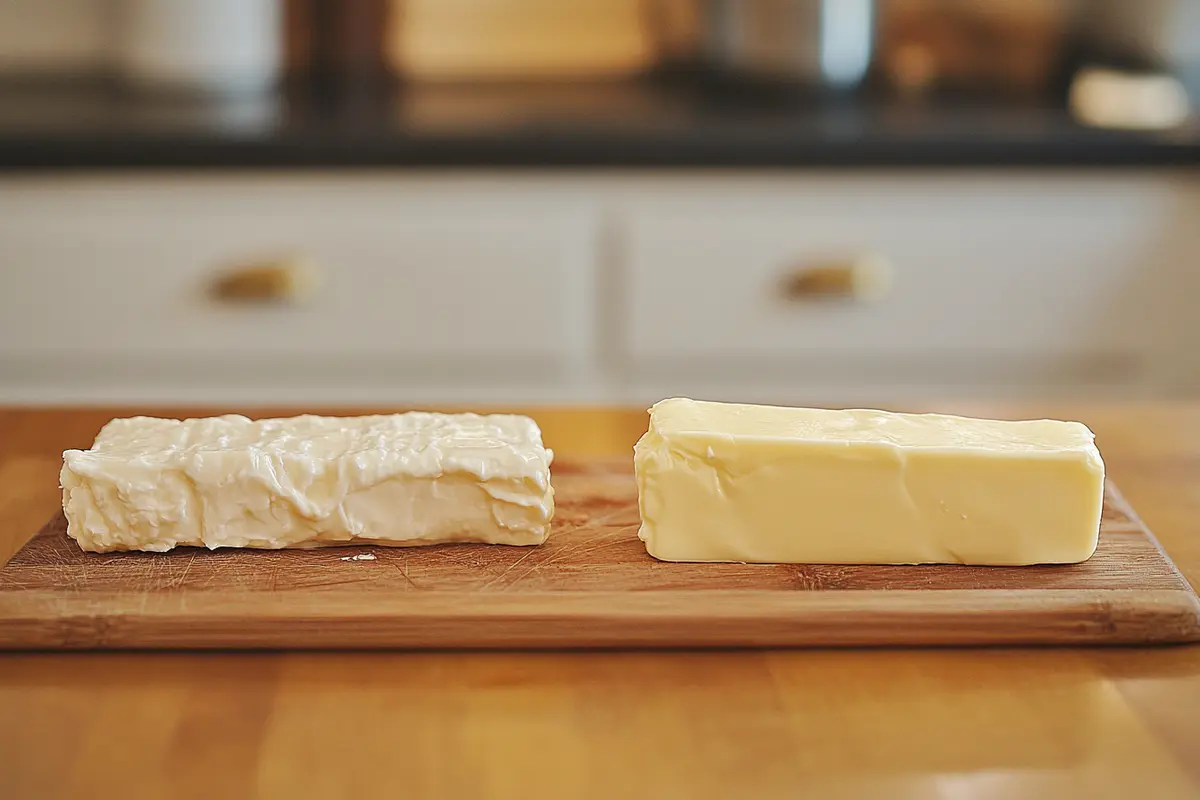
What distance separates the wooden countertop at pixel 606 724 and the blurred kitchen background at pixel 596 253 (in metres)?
0.93

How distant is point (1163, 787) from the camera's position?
0.56 metres

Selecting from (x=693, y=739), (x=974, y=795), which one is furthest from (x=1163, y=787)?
(x=693, y=739)

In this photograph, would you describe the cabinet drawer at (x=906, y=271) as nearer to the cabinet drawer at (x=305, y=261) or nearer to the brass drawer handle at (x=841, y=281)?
the brass drawer handle at (x=841, y=281)

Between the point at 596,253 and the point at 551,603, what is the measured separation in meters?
0.93

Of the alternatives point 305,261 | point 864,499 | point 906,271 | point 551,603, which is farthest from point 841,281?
point 551,603

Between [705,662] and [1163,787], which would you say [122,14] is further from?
[1163,787]

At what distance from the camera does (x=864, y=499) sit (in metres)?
0.73

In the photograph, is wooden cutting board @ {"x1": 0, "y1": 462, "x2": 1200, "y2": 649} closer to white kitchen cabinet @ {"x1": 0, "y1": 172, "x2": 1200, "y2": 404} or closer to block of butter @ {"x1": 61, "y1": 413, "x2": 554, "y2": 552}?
block of butter @ {"x1": 61, "y1": 413, "x2": 554, "y2": 552}

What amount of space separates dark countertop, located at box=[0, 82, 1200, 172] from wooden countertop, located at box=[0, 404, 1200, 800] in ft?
3.07

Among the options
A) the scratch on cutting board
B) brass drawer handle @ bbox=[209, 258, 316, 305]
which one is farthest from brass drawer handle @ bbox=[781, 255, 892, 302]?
the scratch on cutting board

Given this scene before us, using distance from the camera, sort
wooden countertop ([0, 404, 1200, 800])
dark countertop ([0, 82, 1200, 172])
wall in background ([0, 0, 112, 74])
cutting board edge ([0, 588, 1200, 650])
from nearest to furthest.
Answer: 1. wooden countertop ([0, 404, 1200, 800])
2. cutting board edge ([0, 588, 1200, 650])
3. dark countertop ([0, 82, 1200, 172])
4. wall in background ([0, 0, 112, 74])

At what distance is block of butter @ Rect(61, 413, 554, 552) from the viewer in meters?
0.73

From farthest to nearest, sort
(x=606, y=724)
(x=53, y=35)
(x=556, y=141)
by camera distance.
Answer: (x=53, y=35)
(x=556, y=141)
(x=606, y=724)

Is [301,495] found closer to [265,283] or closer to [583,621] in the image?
[583,621]
